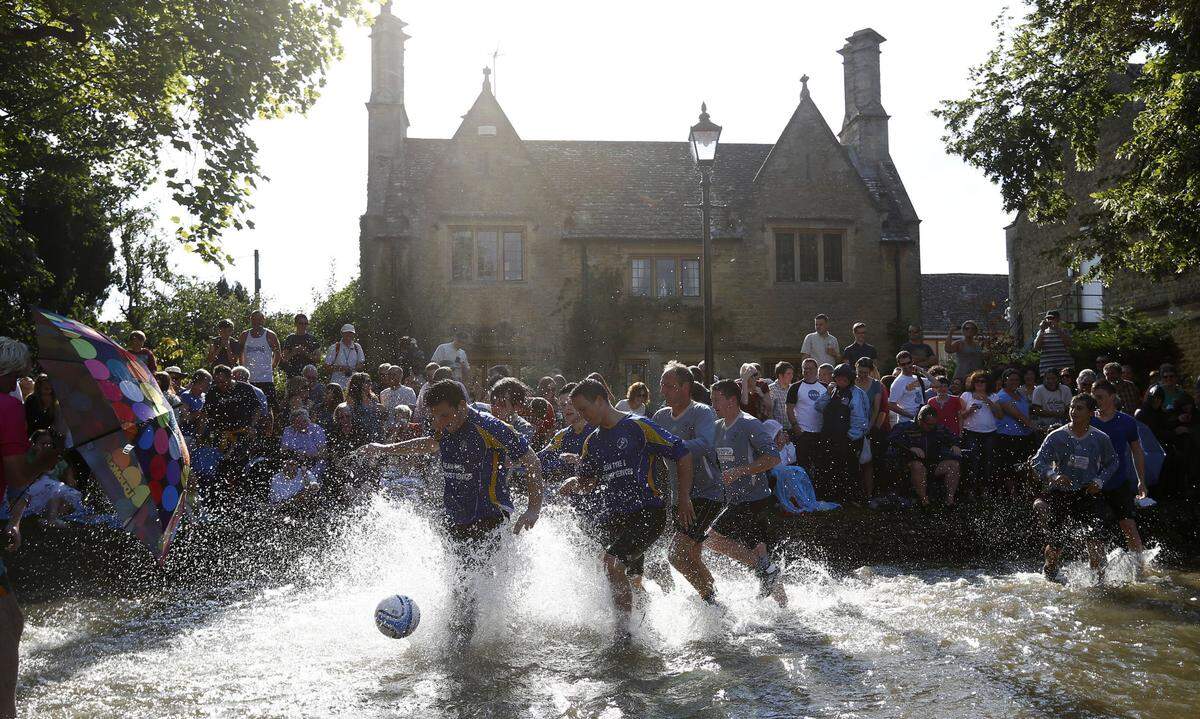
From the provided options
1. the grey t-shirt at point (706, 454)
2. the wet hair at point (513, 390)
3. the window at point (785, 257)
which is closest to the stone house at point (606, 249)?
the window at point (785, 257)

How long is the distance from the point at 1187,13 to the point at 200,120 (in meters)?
13.3

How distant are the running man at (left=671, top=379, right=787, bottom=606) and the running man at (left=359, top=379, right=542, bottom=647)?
1805 millimetres

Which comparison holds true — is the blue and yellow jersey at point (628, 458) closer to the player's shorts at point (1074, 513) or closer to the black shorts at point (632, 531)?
the black shorts at point (632, 531)

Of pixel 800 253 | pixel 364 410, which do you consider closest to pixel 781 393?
pixel 364 410

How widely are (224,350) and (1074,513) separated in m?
11.5

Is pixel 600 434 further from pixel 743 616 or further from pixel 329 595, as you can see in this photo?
pixel 329 595

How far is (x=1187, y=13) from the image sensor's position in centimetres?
1347

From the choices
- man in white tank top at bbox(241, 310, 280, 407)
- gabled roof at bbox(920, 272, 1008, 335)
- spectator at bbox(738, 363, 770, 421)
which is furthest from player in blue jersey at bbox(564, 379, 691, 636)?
gabled roof at bbox(920, 272, 1008, 335)

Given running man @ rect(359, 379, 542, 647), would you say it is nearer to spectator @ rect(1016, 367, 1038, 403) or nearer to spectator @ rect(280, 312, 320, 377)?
spectator @ rect(280, 312, 320, 377)

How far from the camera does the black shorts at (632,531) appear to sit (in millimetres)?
8047

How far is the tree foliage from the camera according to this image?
1348 centimetres

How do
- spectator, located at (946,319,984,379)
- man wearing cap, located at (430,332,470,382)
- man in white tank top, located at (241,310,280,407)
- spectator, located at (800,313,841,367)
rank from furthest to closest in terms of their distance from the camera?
1. spectator, located at (800,313,841,367)
2. man wearing cap, located at (430,332,470,382)
3. spectator, located at (946,319,984,379)
4. man in white tank top, located at (241,310,280,407)

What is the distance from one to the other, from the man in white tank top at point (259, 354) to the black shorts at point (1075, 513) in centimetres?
1043

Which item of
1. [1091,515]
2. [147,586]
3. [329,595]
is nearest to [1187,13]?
[1091,515]
